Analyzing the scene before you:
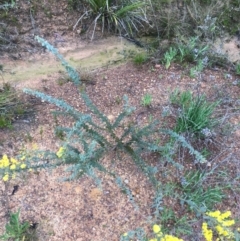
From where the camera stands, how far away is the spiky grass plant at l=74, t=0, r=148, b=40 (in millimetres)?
3613

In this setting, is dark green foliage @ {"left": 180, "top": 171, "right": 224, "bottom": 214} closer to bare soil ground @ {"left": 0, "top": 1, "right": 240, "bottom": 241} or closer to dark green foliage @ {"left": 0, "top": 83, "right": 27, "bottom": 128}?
bare soil ground @ {"left": 0, "top": 1, "right": 240, "bottom": 241}

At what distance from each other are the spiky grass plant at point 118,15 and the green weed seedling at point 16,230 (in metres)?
1.87

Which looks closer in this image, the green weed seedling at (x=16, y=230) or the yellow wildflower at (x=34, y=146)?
the green weed seedling at (x=16, y=230)

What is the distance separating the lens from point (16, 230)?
245 centimetres

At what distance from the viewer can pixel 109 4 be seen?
3682mm

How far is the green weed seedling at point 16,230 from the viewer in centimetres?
243

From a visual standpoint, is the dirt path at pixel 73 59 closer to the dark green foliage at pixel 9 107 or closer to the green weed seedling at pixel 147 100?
the dark green foliage at pixel 9 107

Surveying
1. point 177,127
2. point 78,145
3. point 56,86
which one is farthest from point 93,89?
point 177,127

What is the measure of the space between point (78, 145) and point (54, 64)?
3.04ft

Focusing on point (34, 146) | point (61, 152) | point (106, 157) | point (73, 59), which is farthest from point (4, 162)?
point (73, 59)

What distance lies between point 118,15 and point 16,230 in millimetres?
2079

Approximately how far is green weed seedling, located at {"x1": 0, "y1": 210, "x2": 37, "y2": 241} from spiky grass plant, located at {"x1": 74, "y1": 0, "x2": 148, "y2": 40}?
1874 millimetres

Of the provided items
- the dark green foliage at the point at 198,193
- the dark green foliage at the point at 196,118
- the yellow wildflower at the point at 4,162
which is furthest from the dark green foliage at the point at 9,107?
the dark green foliage at the point at 198,193

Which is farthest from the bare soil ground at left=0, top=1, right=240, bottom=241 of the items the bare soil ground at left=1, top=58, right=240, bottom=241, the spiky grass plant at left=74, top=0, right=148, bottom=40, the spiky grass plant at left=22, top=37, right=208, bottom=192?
the spiky grass plant at left=74, top=0, right=148, bottom=40
